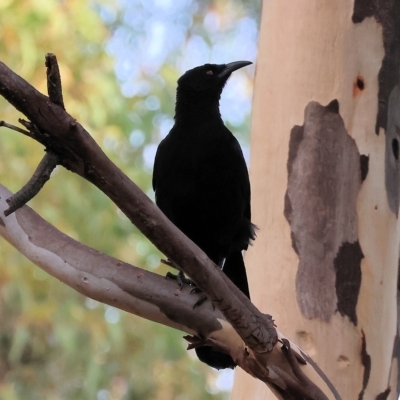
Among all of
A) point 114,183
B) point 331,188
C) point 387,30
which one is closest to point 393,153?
point 331,188

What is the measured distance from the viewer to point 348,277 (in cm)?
205

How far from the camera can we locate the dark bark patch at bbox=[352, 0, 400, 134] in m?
2.30

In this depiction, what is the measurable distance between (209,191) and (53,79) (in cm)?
115

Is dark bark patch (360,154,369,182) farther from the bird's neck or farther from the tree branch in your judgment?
the tree branch

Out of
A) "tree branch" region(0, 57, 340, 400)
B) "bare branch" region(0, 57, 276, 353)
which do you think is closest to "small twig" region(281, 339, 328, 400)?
"tree branch" region(0, 57, 340, 400)

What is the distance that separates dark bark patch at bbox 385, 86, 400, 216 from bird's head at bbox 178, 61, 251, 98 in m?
0.65

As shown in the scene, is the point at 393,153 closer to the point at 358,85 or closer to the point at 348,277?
the point at 358,85

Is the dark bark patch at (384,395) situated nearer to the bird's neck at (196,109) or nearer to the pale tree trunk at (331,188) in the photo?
the pale tree trunk at (331,188)

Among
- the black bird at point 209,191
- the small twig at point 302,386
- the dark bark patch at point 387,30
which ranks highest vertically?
the dark bark patch at point 387,30

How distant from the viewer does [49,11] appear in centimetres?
310

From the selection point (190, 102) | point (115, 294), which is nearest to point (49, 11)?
point (190, 102)

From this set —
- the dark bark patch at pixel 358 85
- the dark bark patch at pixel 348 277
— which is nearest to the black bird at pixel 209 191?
the dark bark patch at pixel 348 277

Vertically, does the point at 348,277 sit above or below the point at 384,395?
above

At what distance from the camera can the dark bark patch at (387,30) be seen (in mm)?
2298
